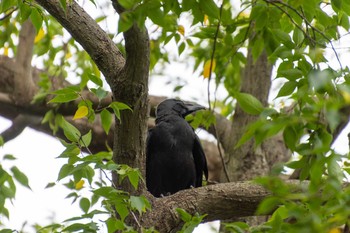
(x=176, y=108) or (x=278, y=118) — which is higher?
(x=176, y=108)

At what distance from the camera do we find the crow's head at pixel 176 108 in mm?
6172

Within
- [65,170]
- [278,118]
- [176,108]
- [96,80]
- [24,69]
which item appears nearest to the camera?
[278,118]

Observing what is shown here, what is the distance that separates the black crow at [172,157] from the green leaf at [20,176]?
1669 millimetres

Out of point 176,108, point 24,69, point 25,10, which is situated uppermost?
point 24,69

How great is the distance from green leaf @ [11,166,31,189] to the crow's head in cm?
204

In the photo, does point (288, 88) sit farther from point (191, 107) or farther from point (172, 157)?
point (191, 107)

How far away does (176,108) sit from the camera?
6234 mm

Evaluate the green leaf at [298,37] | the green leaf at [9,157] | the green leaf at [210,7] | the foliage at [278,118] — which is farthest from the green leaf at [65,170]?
the green leaf at [298,37]

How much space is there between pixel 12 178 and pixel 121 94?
3.18 ft

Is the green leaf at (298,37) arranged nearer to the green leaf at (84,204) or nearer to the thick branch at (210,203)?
the thick branch at (210,203)

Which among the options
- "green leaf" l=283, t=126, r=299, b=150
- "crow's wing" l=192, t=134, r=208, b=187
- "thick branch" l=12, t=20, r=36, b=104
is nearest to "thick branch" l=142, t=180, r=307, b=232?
"green leaf" l=283, t=126, r=299, b=150

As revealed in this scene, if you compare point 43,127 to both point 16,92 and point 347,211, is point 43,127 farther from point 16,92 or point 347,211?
point 347,211

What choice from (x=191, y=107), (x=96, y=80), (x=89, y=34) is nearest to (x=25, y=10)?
(x=89, y=34)

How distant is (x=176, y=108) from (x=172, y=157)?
1.90 feet
